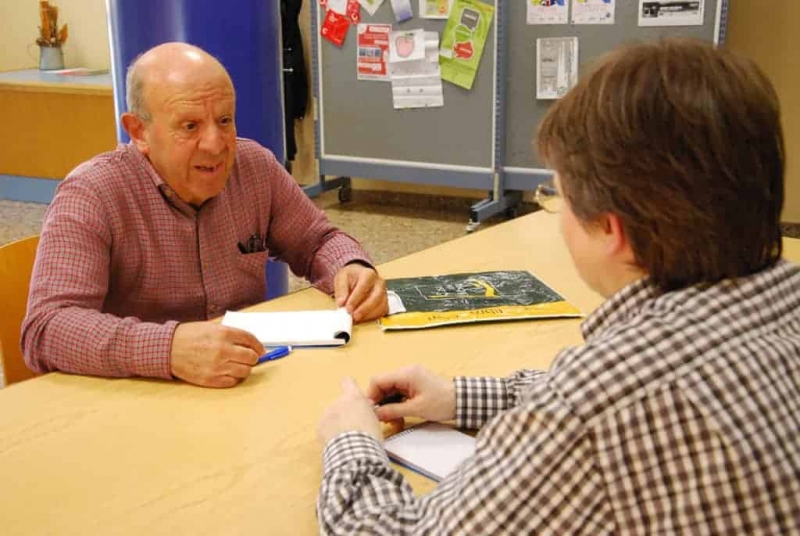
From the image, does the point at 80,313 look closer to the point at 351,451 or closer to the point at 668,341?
the point at 351,451

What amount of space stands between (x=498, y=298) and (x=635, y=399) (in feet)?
3.21

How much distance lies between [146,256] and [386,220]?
3.30 meters

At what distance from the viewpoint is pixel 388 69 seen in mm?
4688

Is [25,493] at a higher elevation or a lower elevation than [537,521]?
lower

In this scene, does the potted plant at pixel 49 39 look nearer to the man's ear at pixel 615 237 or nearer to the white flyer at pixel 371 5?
the white flyer at pixel 371 5

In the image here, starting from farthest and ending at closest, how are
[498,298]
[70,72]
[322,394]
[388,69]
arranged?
[70,72] → [388,69] → [498,298] → [322,394]

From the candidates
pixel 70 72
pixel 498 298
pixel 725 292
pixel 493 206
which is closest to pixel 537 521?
pixel 725 292

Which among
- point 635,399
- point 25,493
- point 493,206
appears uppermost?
point 635,399

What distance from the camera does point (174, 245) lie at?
1.79 meters

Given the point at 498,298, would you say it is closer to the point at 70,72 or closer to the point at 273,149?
the point at 273,149

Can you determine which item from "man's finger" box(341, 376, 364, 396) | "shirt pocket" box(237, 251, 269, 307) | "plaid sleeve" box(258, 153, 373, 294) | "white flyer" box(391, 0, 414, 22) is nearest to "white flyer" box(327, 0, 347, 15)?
"white flyer" box(391, 0, 414, 22)

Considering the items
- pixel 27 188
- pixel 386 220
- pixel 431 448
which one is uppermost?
pixel 431 448

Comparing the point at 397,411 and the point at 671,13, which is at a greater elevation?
the point at 671,13

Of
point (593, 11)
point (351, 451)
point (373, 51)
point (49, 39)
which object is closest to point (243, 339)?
point (351, 451)
